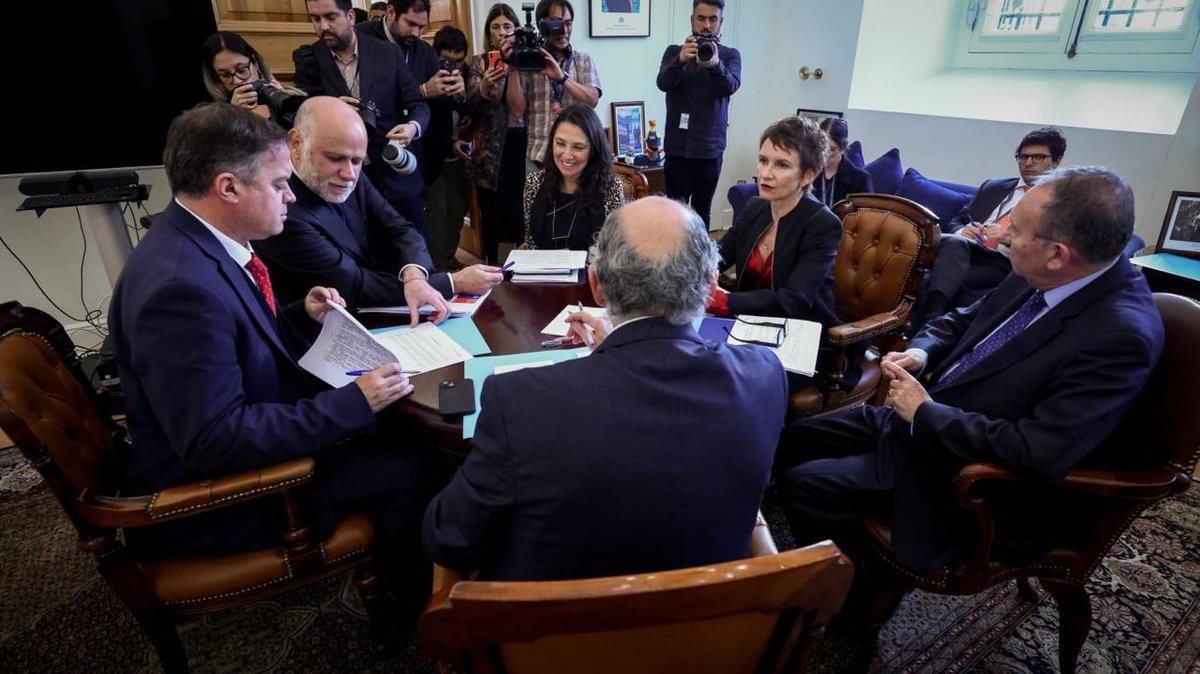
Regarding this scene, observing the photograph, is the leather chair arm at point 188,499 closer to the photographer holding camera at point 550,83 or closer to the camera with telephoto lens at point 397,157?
the camera with telephoto lens at point 397,157

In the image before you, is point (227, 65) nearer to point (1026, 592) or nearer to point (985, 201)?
point (1026, 592)

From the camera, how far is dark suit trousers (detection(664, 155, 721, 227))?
4.10 metres

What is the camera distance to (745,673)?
0.86 meters

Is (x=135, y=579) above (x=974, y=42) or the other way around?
the other way around

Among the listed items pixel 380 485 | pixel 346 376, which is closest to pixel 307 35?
pixel 346 376

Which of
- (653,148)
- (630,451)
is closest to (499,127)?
(653,148)

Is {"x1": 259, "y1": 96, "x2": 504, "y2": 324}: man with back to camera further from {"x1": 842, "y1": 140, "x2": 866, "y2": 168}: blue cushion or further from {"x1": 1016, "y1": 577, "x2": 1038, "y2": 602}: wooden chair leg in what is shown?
{"x1": 842, "y1": 140, "x2": 866, "y2": 168}: blue cushion

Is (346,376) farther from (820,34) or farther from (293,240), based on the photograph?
(820,34)

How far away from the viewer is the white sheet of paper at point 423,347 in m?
1.47

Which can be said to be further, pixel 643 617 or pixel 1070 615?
pixel 1070 615

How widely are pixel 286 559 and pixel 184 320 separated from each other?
0.53 metres

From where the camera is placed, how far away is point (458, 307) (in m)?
1.82

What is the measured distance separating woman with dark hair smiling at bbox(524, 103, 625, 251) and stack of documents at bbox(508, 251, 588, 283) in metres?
0.28

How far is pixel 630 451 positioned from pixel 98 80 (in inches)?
127
